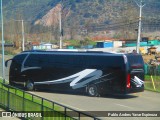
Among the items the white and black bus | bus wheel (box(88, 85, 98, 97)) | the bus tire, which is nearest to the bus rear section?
the white and black bus

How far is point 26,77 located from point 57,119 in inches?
557

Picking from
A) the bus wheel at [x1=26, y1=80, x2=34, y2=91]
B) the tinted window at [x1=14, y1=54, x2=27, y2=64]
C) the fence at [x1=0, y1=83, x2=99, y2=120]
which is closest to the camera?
the fence at [x1=0, y1=83, x2=99, y2=120]

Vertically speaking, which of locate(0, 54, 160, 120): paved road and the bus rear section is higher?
the bus rear section

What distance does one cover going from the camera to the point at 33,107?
48.0 ft

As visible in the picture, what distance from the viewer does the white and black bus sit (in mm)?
→ 21688

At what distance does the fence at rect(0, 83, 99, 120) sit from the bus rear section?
725 cm

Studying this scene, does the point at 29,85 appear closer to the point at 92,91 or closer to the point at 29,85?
the point at 29,85

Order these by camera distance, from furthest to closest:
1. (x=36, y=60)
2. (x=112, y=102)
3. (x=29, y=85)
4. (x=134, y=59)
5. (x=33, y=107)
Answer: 1. (x=29, y=85)
2. (x=36, y=60)
3. (x=134, y=59)
4. (x=112, y=102)
5. (x=33, y=107)

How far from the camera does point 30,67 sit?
1013 inches

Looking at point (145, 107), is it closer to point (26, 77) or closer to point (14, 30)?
point (26, 77)

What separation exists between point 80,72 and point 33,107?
29.9 feet

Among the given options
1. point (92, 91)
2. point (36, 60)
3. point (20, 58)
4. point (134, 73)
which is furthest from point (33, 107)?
point (20, 58)

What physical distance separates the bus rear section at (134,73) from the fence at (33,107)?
725 centimetres

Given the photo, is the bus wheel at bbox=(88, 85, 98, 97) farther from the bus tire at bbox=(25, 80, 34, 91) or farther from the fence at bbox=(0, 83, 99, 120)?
the fence at bbox=(0, 83, 99, 120)
